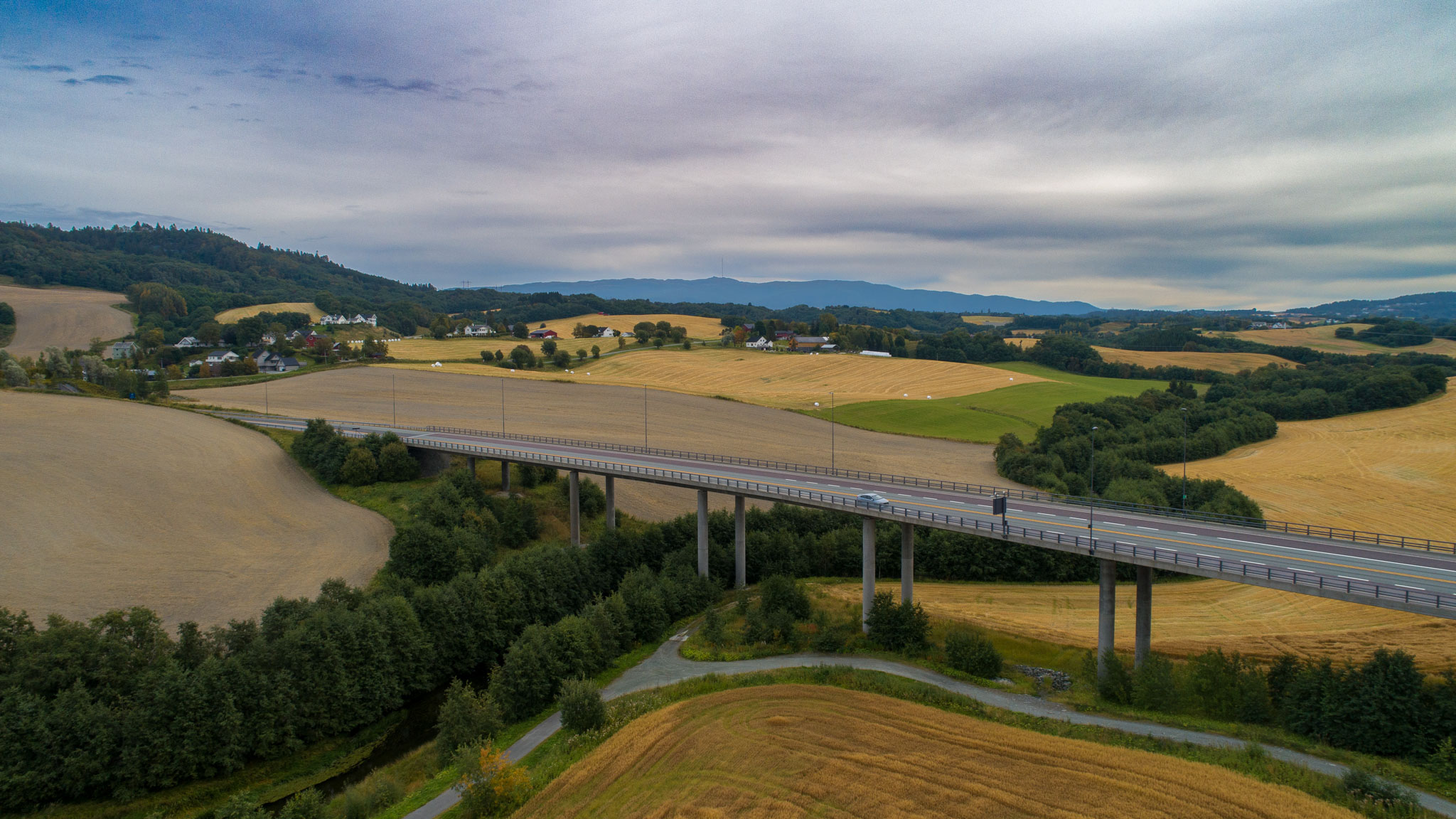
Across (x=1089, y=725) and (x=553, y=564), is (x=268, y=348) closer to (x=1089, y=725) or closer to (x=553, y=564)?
(x=553, y=564)

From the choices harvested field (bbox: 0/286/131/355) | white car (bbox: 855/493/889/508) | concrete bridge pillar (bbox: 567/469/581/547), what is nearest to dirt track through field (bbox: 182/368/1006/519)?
concrete bridge pillar (bbox: 567/469/581/547)

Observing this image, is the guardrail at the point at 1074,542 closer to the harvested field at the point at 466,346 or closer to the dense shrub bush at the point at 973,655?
the dense shrub bush at the point at 973,655

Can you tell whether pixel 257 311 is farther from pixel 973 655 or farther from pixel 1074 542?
pixel 1074 542

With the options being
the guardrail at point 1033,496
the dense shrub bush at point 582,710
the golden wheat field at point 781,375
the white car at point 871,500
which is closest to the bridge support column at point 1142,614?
the guardrail at point 1033,496

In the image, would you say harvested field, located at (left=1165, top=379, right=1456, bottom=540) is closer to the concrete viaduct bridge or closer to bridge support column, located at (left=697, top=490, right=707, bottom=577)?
the concrete viaduct bridge

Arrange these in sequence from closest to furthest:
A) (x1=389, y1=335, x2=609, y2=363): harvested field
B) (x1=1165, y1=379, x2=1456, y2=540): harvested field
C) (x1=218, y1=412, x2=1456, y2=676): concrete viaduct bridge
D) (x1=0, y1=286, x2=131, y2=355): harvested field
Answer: (x1=218, y1=412, x2=1456, y2=676): concrete viaduct bridge < (x1=1165, y1=379, x2=1456, y2=540): harvested field < (x1=0, y1=286, x2=131, y2=355): harvested field < (x1=389, y1=335, x2=609, y2=363): harvested field

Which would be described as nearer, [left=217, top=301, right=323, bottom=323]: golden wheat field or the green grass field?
the green grass field

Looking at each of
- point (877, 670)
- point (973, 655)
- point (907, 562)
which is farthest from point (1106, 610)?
point (907, 562)
